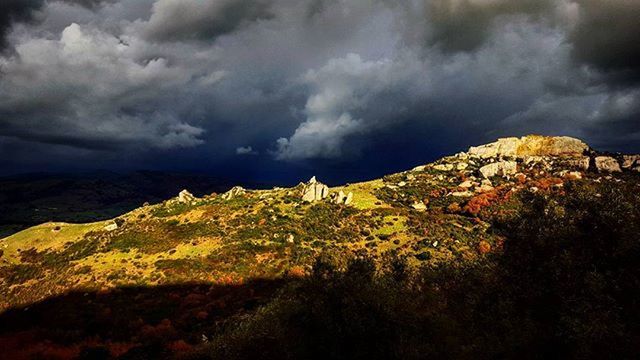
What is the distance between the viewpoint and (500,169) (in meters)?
180

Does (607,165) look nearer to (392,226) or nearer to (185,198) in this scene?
(392,226)

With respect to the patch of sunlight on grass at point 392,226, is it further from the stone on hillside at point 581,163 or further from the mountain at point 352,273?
the stone on hillside at point 581,163

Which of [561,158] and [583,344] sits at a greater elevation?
[561,158]

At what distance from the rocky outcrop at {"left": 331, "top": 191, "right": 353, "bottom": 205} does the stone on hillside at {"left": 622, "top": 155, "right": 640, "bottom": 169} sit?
5143 inches

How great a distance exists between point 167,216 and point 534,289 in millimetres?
142087

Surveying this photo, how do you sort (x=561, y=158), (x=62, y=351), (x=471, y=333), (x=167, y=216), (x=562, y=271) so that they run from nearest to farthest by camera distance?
(x=562, y=271), (x=471, y=333), (x=62, y=351), (x=167, y=216), (x=561, y=158)

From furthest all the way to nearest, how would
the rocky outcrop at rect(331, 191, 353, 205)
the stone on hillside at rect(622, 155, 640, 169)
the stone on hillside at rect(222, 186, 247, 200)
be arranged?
the stone on hillside at rect(222, 186, 247, 200) → the stone on hillside at rect(622, 155, 640, 169) → the rocky outcrop at rect(331, 191, 353, 205)

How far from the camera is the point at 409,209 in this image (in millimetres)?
135375

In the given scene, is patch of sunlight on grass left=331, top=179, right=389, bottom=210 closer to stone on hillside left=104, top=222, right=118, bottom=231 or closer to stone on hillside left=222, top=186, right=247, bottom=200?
stone on hillside left=222, top=186, right=247, bottom=200

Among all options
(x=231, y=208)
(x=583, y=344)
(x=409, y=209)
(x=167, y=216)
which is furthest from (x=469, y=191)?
(x=583, y=344)

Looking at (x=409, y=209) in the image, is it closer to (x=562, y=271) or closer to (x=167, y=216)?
(x=167, y=216)

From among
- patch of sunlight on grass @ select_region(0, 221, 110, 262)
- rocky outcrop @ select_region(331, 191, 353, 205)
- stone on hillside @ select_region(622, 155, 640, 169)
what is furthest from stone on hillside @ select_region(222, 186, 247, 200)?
stone on hillside @ select_region(622, 155, 640, 169)

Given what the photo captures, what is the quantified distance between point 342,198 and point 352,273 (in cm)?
11121

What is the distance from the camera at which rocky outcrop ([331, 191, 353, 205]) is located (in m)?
146
